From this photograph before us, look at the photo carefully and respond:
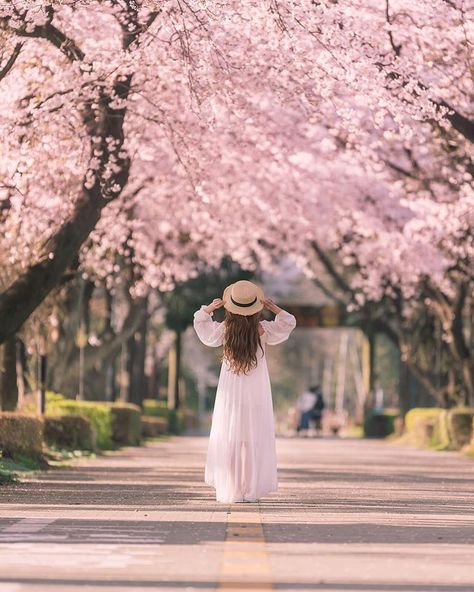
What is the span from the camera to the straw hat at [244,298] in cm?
1527

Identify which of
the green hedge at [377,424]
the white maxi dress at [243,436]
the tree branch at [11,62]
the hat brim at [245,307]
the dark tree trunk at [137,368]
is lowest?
the white maxi dress at [243,436]

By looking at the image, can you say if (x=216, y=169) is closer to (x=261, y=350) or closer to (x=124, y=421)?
(x=124, y=421)

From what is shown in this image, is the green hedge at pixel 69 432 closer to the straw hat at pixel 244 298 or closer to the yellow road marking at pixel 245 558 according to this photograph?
the straw hat at pixel 244 298

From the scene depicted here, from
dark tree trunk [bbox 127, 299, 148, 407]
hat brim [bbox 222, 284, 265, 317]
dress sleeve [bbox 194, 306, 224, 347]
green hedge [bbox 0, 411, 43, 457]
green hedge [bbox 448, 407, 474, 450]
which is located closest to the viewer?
hat brim [bbox 222, 284, 265, 317]

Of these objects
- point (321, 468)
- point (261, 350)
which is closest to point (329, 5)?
point (261, 350)

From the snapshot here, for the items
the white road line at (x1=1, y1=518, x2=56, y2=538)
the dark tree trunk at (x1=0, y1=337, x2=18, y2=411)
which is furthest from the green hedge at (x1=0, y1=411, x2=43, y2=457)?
the white road line at (x1=1, y1=518, x2=56, y2=538)

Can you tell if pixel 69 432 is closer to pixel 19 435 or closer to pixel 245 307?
pixel 19 435

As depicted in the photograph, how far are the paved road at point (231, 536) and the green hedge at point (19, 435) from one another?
1001mm

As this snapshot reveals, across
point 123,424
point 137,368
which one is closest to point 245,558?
point 123,424

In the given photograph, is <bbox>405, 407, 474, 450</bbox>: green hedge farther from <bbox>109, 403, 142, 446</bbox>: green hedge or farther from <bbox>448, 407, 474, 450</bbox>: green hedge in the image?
<bbox>109, 403, 142, 446</bbox>: green hedge

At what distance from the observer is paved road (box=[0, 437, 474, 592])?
362 inches

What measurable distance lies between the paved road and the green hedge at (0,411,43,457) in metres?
1.00

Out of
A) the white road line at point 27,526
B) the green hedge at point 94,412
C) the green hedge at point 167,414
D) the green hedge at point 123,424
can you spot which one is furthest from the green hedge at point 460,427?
the white road line at point 27,526

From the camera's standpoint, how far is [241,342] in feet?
50.5
